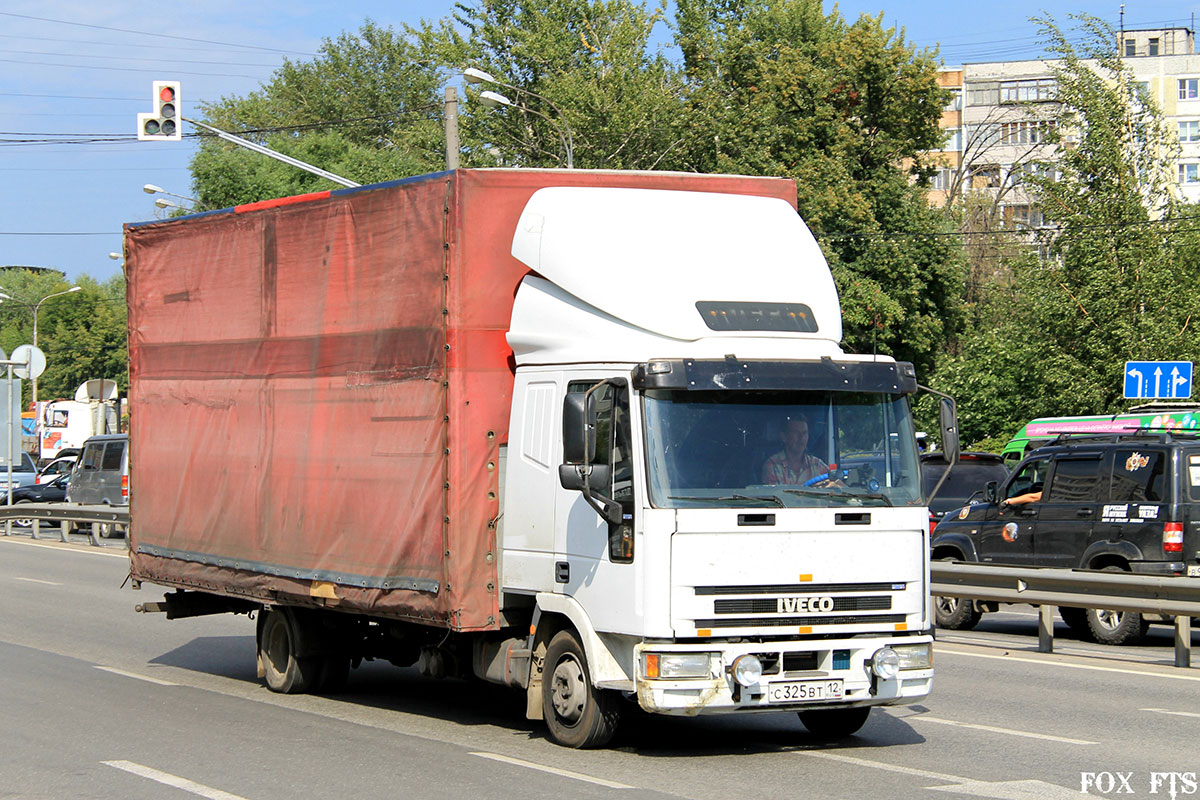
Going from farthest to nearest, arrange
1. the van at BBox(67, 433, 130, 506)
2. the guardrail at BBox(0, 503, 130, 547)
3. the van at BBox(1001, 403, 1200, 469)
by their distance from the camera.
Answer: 1. the van at BBox(67, 433, 130, 506)
2. the guardrail at BBox(0, 503, 130, 547)
3. the van at BBox(1001, 403, 1200, 469)

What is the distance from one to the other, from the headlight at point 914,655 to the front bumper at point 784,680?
0.09ft

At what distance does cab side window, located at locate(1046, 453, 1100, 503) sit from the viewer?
52.5ft

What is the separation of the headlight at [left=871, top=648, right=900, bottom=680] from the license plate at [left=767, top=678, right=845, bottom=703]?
0.24 metres

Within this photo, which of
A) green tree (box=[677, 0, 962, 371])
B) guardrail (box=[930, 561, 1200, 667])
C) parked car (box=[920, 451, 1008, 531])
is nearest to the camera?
guardrail (box=[930, 561, 1200, 667])

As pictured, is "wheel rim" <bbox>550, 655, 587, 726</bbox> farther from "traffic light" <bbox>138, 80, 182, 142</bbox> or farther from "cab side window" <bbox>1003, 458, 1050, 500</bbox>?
"traffic light" <bbox>138, 80, 182, 142</bbox>

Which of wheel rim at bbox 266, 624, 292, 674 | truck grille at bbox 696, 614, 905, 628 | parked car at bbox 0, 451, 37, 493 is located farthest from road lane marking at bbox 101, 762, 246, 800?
parked car at bbox 0, 451, 37, 493

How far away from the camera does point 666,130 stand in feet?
142

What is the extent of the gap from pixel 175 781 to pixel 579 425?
3035 millimetres

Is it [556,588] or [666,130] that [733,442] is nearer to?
[556,588]

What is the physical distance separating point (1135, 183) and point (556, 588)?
2473cm

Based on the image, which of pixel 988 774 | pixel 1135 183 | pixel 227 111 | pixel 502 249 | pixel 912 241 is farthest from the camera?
pixel 227 111

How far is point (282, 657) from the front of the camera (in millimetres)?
11883

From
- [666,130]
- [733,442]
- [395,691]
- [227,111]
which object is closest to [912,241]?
[666,130]

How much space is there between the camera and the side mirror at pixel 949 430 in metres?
9.13
